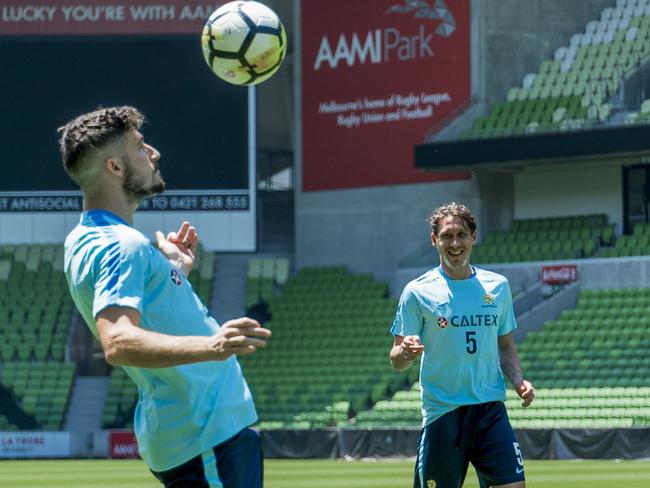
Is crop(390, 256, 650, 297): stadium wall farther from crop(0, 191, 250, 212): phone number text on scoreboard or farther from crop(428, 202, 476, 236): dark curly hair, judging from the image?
crop(428, 202, 476, 236): dark curly hair

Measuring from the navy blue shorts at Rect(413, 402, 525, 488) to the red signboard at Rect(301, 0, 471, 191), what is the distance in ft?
92.4

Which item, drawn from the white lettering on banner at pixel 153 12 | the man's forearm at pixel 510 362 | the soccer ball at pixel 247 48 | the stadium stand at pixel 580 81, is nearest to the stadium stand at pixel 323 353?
the stadium stand at pixel 580 81

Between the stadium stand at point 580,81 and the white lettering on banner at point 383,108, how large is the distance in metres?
1.89

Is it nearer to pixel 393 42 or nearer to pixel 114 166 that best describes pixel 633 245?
pixel 393 42

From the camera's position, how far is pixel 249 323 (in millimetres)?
4512

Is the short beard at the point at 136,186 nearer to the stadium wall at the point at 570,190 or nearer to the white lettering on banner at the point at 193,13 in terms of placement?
the white lettering on banner at the point at 193,13

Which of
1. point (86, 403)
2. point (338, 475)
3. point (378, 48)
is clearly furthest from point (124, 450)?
point (378, 48)

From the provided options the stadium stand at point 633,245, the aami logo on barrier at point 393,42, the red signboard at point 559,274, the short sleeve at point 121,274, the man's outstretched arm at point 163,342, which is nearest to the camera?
the man's outstretched arm at point 163,342

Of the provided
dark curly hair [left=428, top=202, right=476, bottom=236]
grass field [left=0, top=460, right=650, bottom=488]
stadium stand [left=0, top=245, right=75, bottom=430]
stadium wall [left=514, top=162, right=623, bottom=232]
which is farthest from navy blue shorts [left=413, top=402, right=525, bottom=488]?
stadium stand [left=0, top=245, right=75, bottom=430]

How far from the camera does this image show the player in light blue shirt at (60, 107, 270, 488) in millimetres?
4964

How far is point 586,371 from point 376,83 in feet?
38.8

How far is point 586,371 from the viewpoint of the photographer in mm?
29234

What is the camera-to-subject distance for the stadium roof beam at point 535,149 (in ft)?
103

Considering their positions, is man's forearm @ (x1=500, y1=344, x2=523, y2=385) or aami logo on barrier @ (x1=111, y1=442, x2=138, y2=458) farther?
aami logo on barrier @ (x1=111, y1=442, x2=138, y2=458)
